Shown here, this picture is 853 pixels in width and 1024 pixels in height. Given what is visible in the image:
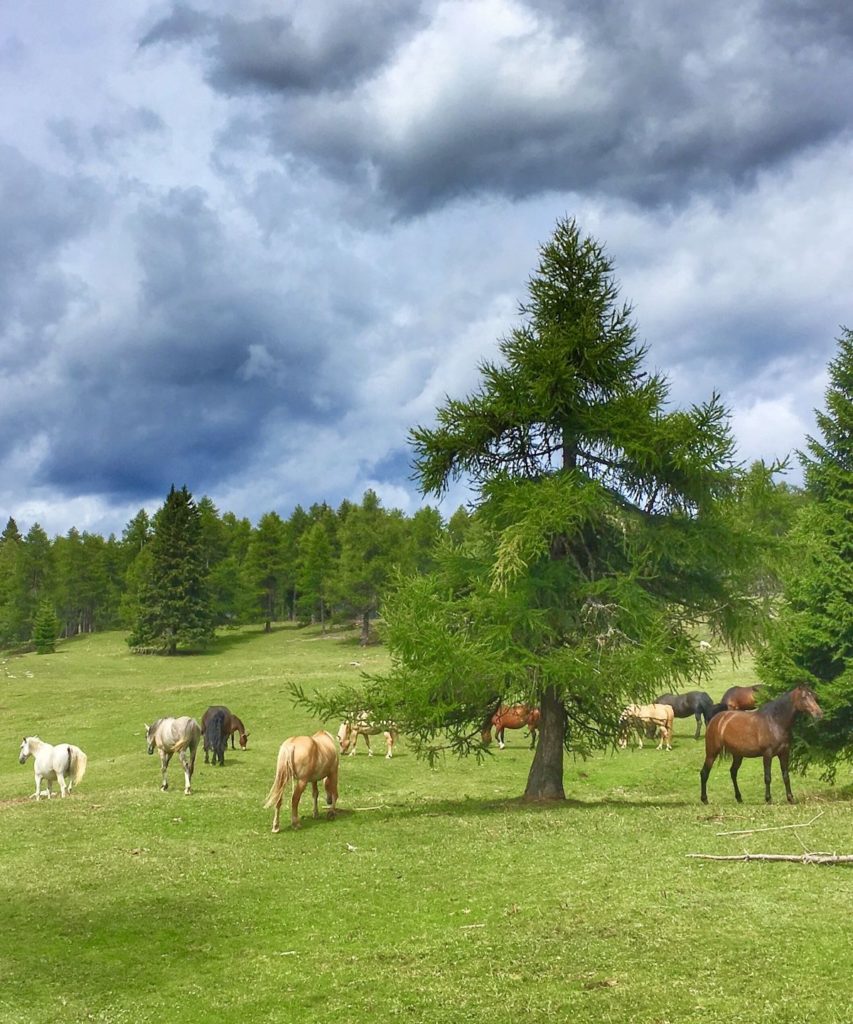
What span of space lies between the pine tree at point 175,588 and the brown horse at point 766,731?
72247mm

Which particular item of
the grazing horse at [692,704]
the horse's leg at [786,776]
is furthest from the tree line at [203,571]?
the horse's leg at [786,776]

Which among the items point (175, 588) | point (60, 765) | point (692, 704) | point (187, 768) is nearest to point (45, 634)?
point (175, 588)

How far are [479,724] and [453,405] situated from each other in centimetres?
827

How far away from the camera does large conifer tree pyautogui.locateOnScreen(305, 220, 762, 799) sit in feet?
65.9

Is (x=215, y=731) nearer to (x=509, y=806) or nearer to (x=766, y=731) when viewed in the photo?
(x=509, y=806)

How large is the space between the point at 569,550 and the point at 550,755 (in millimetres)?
5209

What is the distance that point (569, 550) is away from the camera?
2208 centimetres

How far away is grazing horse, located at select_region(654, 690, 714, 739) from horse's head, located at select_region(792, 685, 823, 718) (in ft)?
62.6

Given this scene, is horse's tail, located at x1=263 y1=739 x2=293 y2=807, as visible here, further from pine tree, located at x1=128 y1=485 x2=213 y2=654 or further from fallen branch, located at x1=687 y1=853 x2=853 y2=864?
pine tree, located at x1=128 y1=485 x2=213 y2=654

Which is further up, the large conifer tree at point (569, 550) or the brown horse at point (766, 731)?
the large conifer tree at point (569, 550)

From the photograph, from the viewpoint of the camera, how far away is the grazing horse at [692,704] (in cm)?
3934

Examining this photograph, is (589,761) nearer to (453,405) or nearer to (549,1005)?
(453,405)

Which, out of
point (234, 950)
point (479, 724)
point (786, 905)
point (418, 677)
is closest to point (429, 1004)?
point (234, 950)

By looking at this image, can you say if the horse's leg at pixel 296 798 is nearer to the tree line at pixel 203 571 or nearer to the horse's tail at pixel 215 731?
the horse's tail at pixel 215 731
